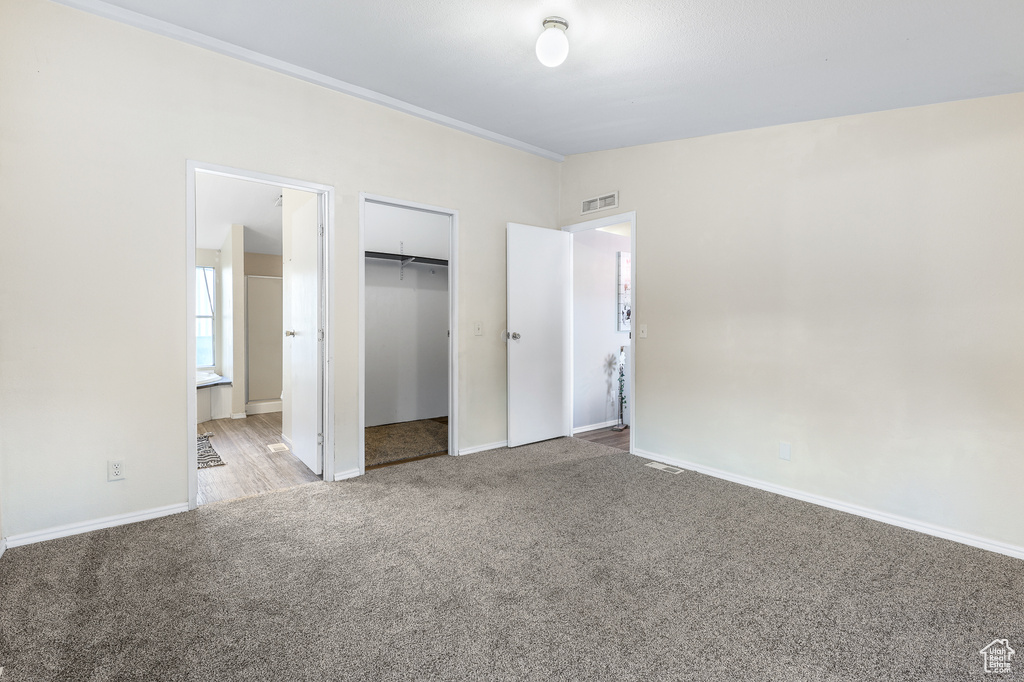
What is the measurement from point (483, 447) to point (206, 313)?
4776 millimetres

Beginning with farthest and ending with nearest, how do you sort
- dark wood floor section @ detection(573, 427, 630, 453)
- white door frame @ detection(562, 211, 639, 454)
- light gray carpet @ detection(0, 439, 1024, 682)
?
dark wood floor section @ detection(573, 427, 630, 453) → white door frame @ detection(562, 211, 639, 454) → light gray carpet @ detection(0, 439, 1024, 682)

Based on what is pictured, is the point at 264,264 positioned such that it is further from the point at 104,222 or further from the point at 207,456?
the point at 104,222

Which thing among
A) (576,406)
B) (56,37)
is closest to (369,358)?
(576,406)

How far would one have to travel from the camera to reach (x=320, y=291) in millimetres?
3473

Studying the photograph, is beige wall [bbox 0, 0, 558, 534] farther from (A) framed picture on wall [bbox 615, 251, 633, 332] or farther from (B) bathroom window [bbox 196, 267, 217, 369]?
(B) bathroom window [bbox 196, 267, 217, 369]

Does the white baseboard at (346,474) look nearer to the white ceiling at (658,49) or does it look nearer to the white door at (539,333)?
the white door at (539,333)

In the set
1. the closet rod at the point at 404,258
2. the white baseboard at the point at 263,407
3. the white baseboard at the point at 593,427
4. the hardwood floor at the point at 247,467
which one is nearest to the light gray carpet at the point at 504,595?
the hardwood floor at the point at 247,467

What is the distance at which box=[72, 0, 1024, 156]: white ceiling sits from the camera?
7.24 ft

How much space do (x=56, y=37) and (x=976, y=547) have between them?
5.28 m

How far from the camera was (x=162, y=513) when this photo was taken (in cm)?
279

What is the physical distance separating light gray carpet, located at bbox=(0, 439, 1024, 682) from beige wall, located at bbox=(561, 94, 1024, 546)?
404 mm

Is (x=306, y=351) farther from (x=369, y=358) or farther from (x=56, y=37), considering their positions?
(x=56, y=37)

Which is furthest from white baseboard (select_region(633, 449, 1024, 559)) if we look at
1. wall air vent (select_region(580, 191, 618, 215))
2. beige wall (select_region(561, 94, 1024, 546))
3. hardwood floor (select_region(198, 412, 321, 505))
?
hardwood floor (select_region(198, 412, 321, 505))

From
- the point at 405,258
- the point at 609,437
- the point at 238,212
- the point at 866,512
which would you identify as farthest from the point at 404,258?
the point at 866,512
